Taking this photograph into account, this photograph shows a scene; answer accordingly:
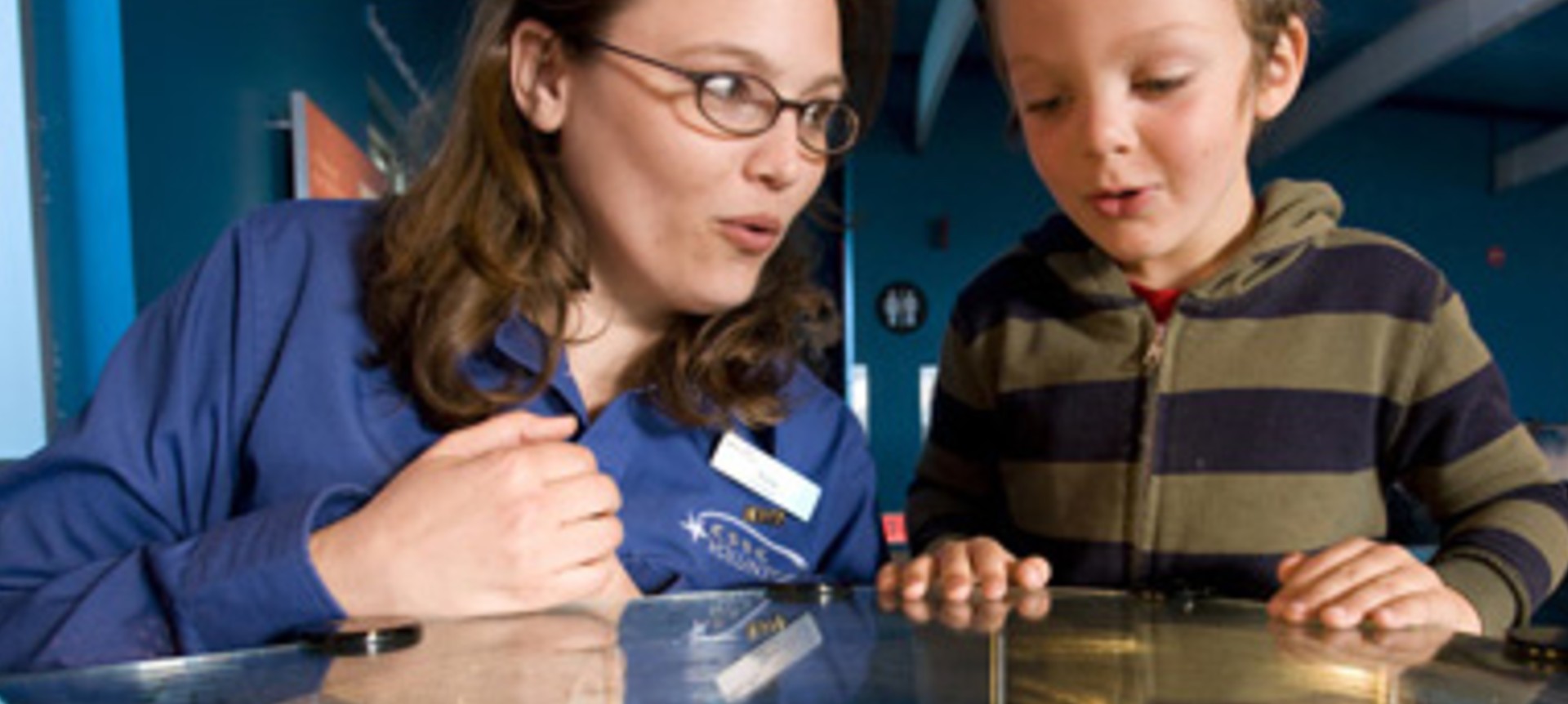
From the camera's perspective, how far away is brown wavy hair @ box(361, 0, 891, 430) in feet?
3.14

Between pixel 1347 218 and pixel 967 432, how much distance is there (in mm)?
8488

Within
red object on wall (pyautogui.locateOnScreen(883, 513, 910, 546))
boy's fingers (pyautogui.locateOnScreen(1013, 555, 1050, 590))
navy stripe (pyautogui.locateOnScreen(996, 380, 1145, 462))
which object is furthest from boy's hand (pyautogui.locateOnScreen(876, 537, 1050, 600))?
red object on wall (pyautogui.locateOnScreen(883, 513, 910, 546))

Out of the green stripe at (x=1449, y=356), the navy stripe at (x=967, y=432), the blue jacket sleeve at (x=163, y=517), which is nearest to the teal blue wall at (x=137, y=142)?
the blue jacket sleeve at (x=163, y=517)

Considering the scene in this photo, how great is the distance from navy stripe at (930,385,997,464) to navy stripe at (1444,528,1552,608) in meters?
0.49

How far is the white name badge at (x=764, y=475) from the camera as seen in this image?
3.53 ft

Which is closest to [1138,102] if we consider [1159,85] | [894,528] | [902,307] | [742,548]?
[1159,85]

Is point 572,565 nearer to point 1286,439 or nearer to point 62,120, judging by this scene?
point 1286,439

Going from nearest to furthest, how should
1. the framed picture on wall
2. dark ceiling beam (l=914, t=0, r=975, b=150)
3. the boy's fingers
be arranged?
1. the boy's fingers
2. the framed picture on wall
3. dark ceiling beam (l=914, t=0, r=975, b=150)

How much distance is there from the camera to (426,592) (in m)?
0.69

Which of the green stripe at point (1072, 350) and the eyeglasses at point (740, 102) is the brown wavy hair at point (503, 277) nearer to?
the eyeglasses at point (740, 102)

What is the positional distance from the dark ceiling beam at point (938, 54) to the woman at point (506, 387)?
411 centimetres

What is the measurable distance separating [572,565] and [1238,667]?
0.45 meters

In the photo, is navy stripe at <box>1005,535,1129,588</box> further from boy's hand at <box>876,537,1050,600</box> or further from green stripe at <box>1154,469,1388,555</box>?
boy's hand at <box>876,537,1050,600</box>

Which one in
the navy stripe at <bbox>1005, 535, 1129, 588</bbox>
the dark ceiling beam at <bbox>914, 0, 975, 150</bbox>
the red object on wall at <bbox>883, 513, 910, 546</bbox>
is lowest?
the red object on wall at <bbox>883, 513, 910, 546</bbox>
